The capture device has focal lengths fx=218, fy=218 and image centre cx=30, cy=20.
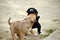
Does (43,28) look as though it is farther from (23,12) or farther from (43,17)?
(23,12)

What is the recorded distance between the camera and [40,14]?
5477mm

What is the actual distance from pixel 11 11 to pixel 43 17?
914 millimetres

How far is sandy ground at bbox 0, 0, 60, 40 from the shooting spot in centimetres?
431

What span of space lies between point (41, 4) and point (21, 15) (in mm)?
999

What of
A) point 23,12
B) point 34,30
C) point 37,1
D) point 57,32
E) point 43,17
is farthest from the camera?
point 37,1

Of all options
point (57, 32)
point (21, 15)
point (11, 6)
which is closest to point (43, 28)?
point (57, 32)

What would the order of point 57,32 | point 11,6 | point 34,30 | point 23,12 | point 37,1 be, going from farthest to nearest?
point 37,1 < point 11,6 < point 23,12 < point 34,30 < point 57,32

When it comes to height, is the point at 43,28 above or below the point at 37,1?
below

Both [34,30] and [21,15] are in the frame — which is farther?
[21,15]

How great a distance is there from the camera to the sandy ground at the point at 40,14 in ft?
14.1

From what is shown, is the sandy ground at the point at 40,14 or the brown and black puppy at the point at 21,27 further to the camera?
the sandy ground at the point at 40,14

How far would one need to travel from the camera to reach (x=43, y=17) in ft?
17.3

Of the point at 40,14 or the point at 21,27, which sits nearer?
the point at 21,27

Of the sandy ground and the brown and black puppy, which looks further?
the sandy ground
